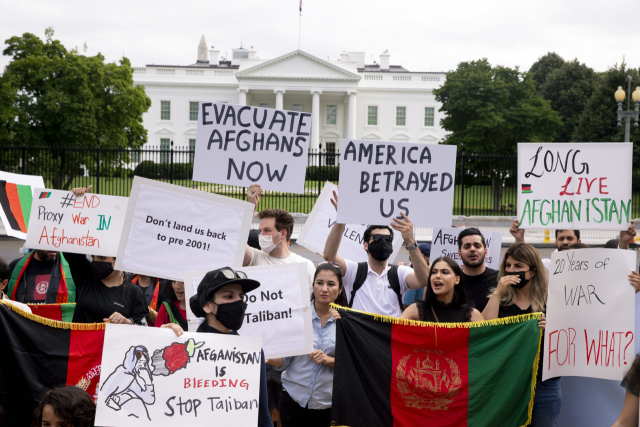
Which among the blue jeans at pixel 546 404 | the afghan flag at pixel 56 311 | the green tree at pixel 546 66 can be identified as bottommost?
the blue jeans at pixel 546 404

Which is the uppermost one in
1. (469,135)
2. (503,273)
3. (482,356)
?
(469,135)

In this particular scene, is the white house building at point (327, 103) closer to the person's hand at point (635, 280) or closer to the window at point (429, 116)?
the window at point (429, 116)

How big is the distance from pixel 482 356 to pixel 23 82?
2979cm

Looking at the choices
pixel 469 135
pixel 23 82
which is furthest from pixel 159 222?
pixel 469 135

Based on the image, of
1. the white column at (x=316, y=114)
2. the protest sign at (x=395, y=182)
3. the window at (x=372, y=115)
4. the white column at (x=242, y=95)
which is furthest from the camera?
the window at (x=372, y=115)

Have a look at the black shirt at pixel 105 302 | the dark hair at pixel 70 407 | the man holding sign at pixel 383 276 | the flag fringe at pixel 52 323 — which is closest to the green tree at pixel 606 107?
the man holding sign at pixel 383 276

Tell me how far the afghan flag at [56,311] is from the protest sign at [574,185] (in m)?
3.37

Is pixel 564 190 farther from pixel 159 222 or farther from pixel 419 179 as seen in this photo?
pixel 159 222

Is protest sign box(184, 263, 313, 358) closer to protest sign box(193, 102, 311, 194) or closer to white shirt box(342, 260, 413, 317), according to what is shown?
white shirt box(342, 260, 413, 317)

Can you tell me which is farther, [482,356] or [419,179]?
[419,179]

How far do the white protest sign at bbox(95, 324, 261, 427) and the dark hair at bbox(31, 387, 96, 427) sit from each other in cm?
19

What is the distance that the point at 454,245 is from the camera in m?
6.31

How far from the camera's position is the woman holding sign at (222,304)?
9.55 ft

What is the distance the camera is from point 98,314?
4.23 metres
